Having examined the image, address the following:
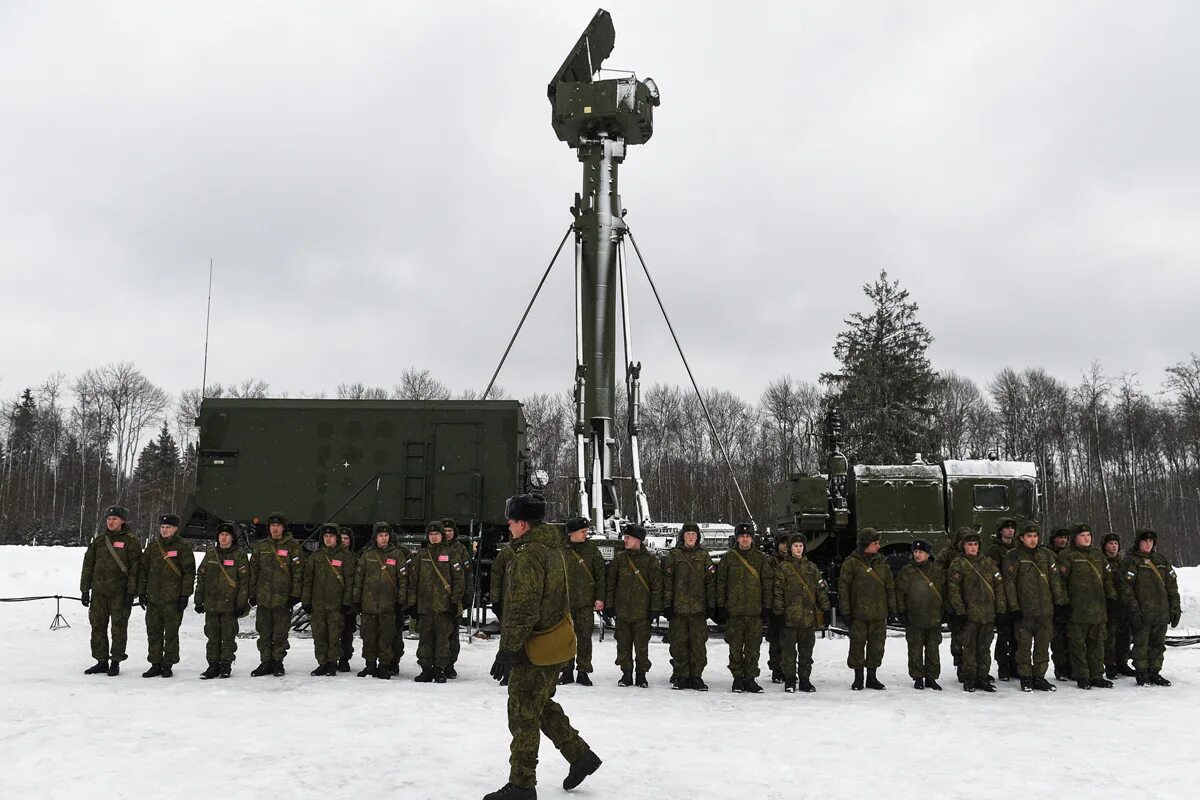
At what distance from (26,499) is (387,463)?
41.0 meters

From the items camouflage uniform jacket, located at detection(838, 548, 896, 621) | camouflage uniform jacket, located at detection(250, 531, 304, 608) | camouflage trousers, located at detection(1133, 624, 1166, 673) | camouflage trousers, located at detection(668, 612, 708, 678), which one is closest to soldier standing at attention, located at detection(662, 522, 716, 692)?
camouflage trousers, located at detection(668, 612, 708, 678)

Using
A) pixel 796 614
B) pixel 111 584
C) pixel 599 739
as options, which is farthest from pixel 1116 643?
pixel 111 584

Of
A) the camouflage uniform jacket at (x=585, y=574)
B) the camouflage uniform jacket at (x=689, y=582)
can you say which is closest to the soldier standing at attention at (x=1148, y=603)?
the camouflage uniform jacket at (x=689, y=582)

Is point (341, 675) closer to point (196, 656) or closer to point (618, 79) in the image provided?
point (196, 656)

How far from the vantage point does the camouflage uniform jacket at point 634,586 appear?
8.62 m

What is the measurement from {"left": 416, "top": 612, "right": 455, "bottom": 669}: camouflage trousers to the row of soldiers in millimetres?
10

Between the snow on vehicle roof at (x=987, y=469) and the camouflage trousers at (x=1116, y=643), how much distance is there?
6.11 meters

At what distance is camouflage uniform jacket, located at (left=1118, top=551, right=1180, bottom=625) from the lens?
340 inches

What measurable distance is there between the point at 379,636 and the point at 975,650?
607 centimetres

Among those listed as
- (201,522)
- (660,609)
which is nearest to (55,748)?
(660,609)

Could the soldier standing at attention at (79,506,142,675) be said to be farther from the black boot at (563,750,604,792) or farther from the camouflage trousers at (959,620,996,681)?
the camouflage trousers at (959,620,996,681)

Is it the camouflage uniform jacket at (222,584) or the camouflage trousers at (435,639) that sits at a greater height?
the camouflage uniform jacket at (222,584)

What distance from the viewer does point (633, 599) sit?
8.65 metres

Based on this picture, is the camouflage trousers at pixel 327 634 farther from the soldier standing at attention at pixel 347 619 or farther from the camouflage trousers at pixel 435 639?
the camouflage trousers at pixel 435 639
